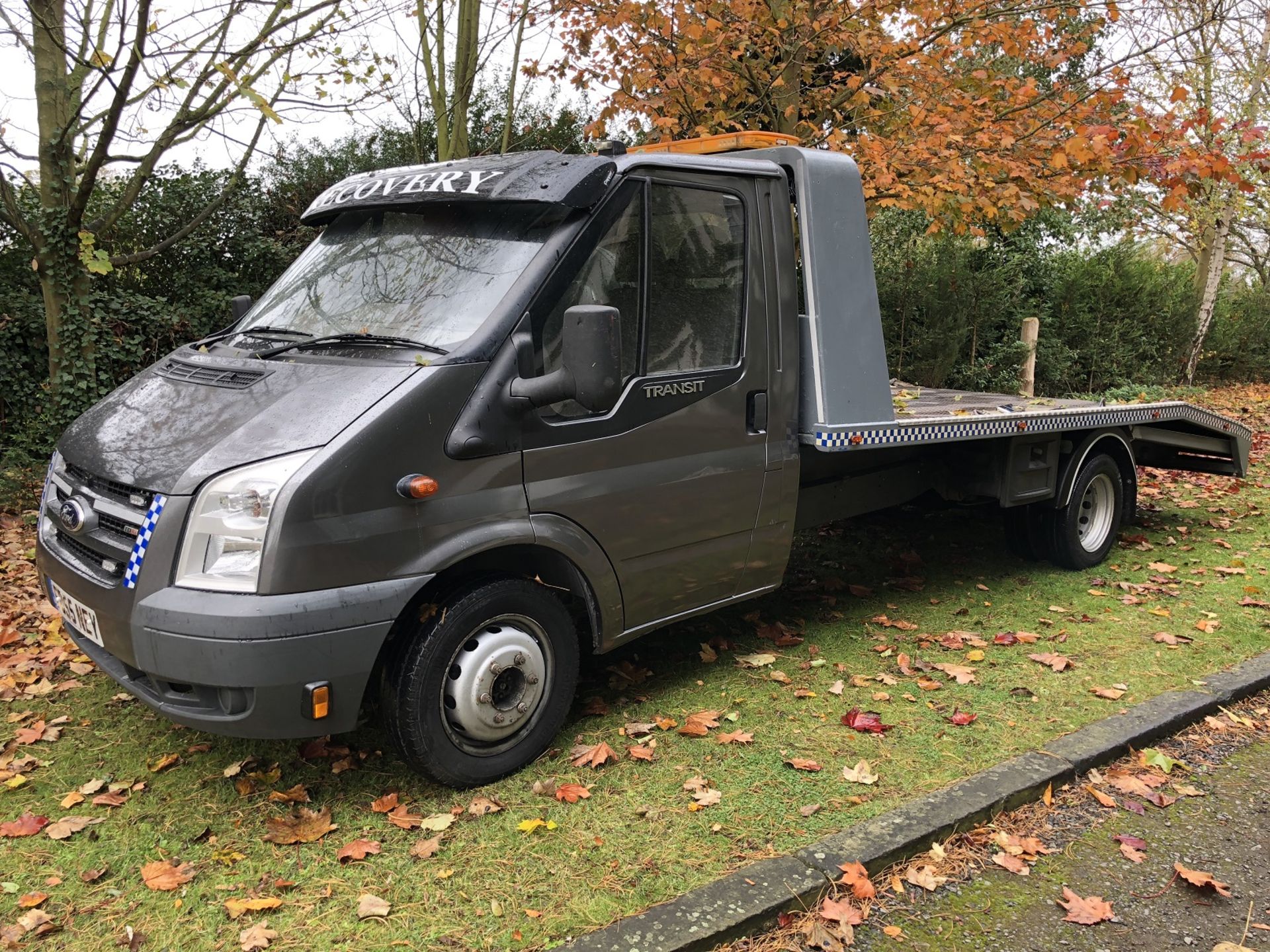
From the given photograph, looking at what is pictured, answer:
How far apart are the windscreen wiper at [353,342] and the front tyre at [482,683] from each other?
90cm

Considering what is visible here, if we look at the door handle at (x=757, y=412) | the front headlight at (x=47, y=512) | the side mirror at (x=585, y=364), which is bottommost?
the front headlight at (x=47, y=512)

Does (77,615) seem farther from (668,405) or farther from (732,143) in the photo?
(732,143)

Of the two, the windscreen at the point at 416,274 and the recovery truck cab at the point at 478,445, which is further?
the windscreen at the point at 416,274

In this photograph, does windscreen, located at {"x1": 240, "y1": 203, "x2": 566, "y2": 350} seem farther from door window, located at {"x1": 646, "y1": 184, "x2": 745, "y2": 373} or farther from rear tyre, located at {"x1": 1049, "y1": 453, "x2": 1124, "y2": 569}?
rear tyre, located at {"x1": 1049, "y1": 453, "x2": 1124, "y2": 569}

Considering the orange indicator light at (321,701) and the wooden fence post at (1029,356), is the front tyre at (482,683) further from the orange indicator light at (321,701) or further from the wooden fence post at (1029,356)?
the wooden fence post at (1029,356)

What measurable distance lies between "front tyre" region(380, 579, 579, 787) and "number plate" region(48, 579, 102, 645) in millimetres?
1026

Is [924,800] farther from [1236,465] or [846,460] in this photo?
[1236,465]

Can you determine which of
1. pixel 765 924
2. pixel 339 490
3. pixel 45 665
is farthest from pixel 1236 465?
pixel 45 665

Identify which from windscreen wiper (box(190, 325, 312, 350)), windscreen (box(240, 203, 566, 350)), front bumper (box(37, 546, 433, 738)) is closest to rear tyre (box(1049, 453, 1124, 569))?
windscreen (box(240, 203, 566, 350))

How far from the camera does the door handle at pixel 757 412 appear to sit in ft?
14.4

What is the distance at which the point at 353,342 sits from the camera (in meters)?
3.70

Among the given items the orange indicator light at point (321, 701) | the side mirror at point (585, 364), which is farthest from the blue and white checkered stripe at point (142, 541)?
the side mirror at point (585, 364)

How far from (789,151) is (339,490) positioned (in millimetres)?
2723

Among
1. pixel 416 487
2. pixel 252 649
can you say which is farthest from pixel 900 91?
pixel 252 649
